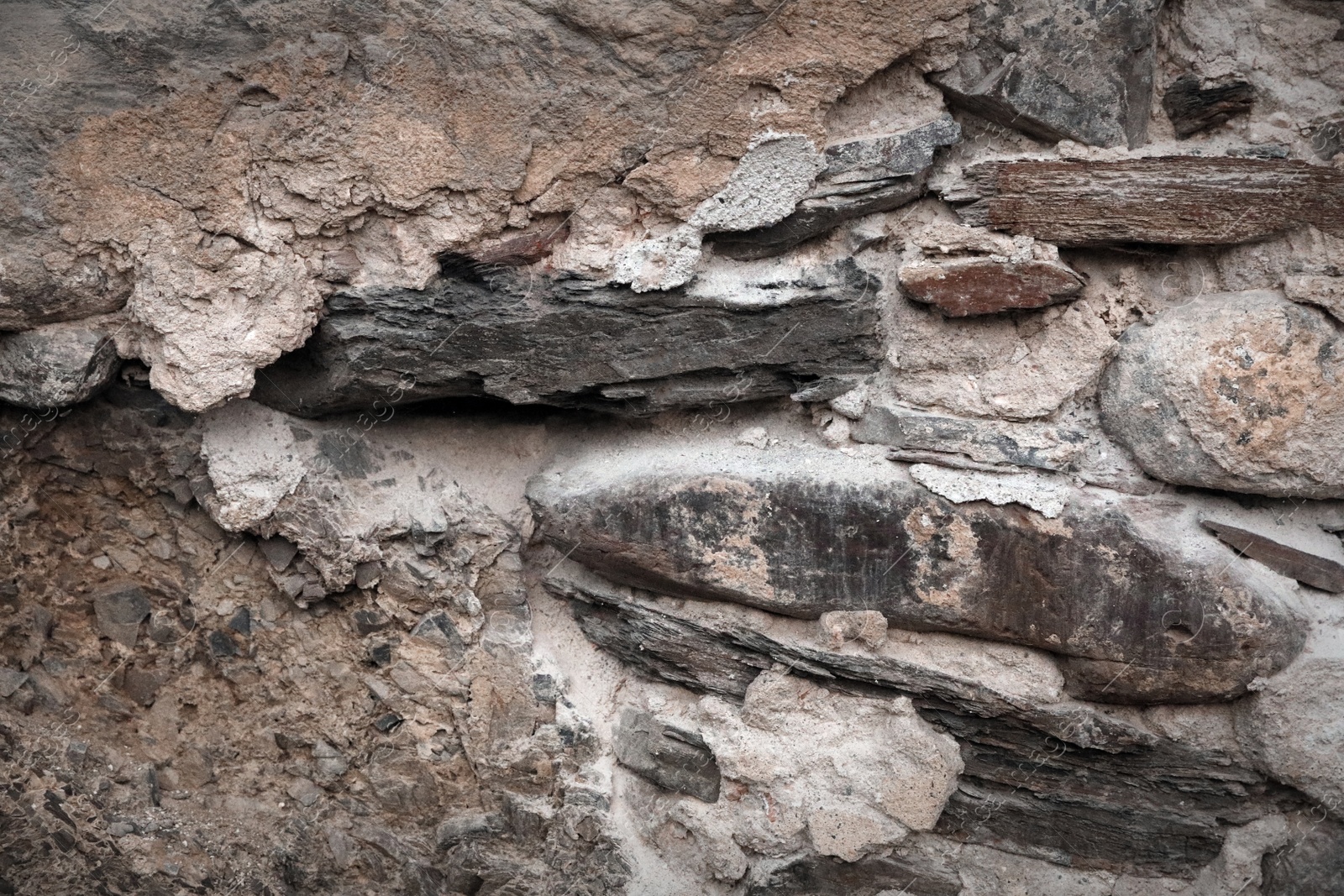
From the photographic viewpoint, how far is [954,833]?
271 cm

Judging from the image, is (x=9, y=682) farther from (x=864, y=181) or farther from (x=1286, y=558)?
(x=1286, y=558)

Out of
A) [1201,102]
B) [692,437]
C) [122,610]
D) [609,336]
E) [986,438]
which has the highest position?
[1201,102]

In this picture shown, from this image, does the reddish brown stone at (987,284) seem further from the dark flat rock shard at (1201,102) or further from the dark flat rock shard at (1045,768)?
the dark flat rock shard at (1045,768)

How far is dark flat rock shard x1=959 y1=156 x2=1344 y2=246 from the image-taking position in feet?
7.34

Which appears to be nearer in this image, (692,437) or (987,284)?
(987,284)

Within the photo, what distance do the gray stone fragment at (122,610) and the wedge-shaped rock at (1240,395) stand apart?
269 cm

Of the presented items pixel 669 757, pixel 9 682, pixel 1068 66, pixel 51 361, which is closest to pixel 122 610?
pixel 9 682

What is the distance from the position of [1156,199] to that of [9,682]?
3.26 m

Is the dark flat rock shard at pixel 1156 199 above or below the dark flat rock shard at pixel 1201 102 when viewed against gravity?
below

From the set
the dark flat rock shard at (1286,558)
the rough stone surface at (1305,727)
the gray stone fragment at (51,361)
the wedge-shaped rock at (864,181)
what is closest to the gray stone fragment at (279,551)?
the gray stone fragment at (51,361)

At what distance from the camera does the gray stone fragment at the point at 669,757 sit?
2840 millimetres

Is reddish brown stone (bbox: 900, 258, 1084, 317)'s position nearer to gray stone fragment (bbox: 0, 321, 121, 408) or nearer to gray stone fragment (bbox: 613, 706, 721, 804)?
gray stone fragment (bbox: 613, 706, 721, 804)

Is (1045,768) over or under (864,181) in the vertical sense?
under

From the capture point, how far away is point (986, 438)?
8.24 feet
